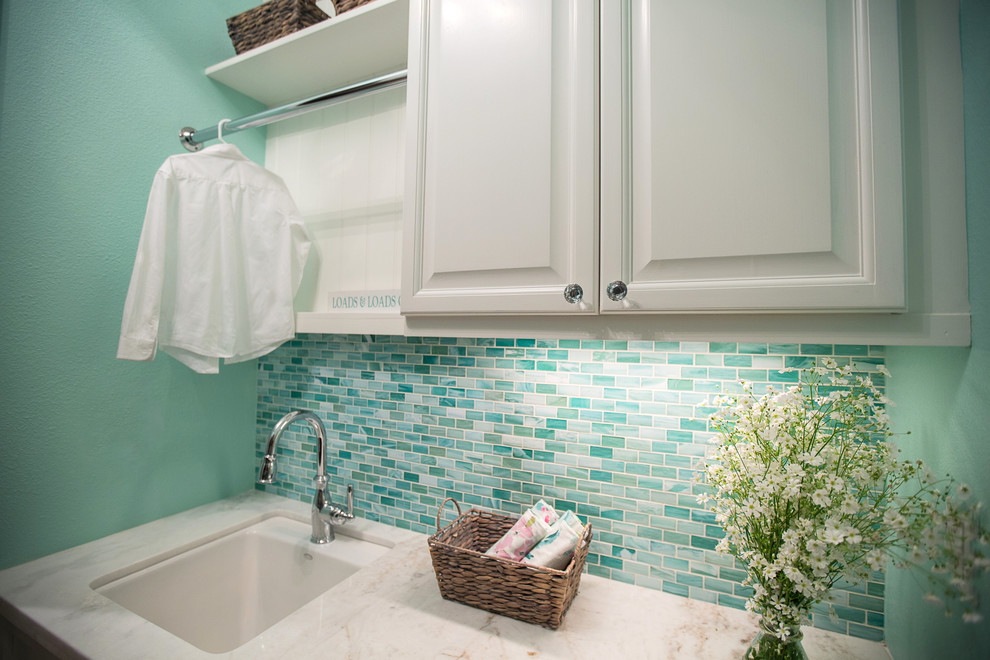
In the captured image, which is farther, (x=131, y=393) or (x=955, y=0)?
(x=131, y=393)

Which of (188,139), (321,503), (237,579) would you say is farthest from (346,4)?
(237,579)

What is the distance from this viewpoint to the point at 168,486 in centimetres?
133

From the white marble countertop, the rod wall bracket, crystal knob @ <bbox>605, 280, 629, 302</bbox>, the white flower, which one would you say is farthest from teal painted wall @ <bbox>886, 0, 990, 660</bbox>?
the rod wall bracket

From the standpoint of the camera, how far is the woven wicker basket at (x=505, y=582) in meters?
0.84

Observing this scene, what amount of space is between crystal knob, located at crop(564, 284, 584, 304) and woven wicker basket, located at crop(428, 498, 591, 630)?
0.48 meters

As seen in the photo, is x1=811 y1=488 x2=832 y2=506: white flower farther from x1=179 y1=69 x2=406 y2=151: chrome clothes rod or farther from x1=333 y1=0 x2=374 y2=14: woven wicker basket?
x1=333 y1=0 x2=374 y2=14: woven wicker basket

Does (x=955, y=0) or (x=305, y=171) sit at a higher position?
(x=305, y=171)

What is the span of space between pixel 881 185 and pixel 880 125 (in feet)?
0.25

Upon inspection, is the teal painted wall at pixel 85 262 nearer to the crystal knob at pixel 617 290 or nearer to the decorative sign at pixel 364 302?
the decorative sign at pixel 364 302

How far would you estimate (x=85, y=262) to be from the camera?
1158 millimetres

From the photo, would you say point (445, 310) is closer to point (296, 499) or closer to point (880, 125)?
point (880, 125)

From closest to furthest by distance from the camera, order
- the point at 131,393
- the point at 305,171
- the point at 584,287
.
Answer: the point at 584,287 < the point at 131,393 < the point at 305,171

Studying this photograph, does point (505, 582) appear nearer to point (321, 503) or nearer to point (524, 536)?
point (524, 536)

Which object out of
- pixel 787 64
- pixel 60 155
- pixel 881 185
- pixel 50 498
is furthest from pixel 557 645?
pixel 60 155
